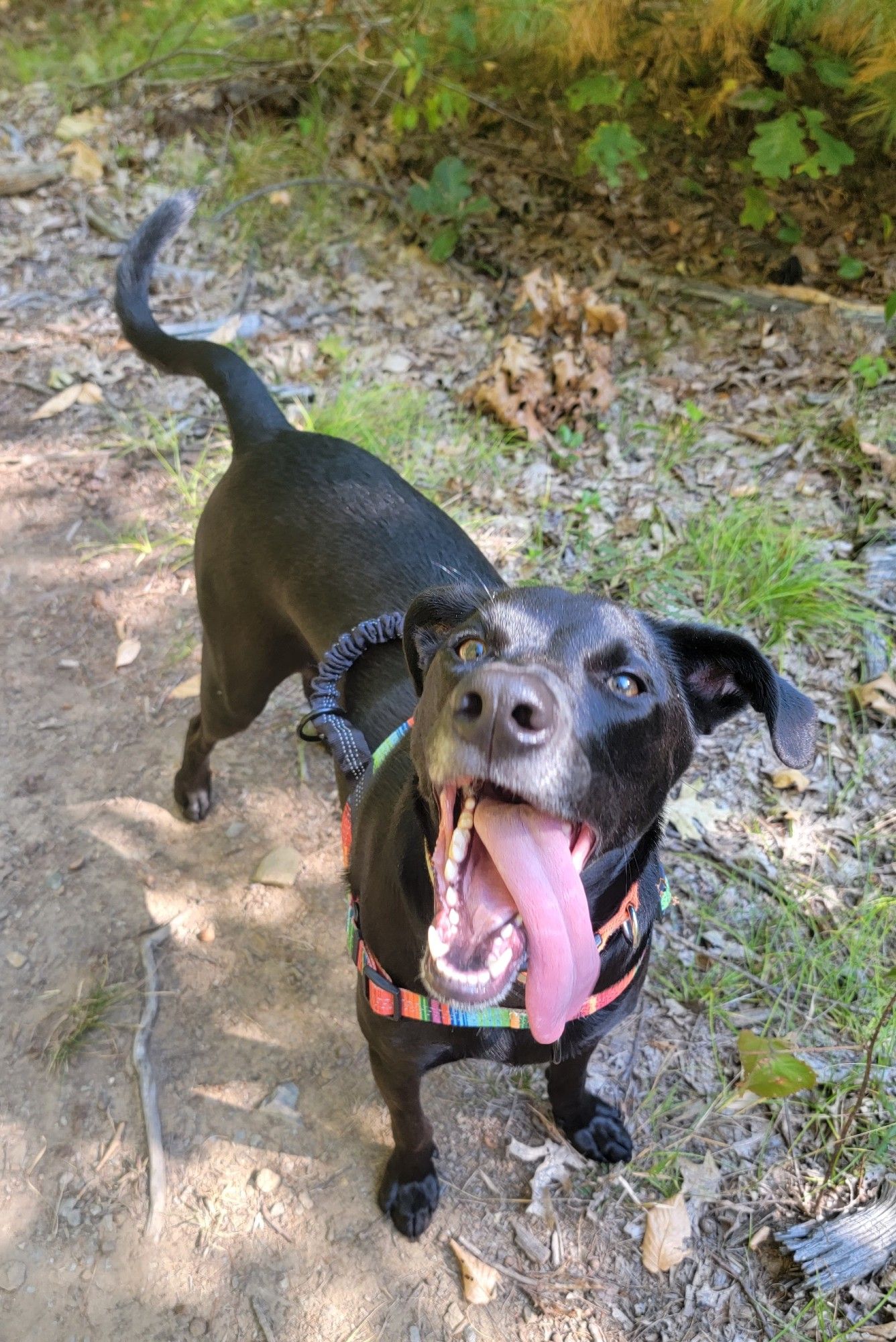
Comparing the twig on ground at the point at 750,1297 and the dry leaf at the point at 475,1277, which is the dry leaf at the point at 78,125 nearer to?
the dry leaf at the point at 475,1277

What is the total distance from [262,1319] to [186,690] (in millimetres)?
2192

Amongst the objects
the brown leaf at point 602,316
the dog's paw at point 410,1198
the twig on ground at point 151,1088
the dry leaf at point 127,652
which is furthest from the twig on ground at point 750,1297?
the brown leaf at point 602,316

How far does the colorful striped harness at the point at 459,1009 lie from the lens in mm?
1816

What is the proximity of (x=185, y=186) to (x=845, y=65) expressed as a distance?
153 inches

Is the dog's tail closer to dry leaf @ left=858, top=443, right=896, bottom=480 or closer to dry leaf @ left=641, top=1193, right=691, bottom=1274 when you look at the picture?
dry leaf @ left=641, top=1193, right=691, bottom=1274

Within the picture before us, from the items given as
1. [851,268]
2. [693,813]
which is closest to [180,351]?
[693,813]

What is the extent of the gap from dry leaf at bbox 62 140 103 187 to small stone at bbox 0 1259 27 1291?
19.8 ft

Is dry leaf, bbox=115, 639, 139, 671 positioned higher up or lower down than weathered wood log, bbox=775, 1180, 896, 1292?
lower down

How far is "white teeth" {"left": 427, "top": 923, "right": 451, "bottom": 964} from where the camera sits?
62.6 inches

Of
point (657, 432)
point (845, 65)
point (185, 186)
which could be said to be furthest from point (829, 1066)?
point (185, 186)

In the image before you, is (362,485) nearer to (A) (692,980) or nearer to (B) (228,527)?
(B) (228,527)

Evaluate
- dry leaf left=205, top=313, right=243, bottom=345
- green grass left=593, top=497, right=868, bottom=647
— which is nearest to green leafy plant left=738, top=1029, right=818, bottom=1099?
green grass left=593, top=497, right=868, bottom=647

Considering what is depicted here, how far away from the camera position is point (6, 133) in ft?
20.6

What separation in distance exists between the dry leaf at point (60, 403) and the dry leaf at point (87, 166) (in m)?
2.01
